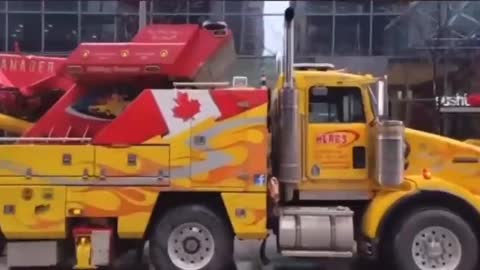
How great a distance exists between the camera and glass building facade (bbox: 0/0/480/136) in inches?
869

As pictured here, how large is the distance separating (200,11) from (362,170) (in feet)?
43.8

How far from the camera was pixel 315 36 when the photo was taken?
23062mm

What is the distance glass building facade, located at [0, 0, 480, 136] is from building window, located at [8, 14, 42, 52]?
29 mm

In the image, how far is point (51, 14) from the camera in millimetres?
22766

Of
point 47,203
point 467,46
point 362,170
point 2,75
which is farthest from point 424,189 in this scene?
point 467,46

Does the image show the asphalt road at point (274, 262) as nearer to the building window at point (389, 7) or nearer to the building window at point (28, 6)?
the building window at point (389, 7)

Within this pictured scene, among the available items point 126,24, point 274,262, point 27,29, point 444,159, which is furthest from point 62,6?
point 444,159

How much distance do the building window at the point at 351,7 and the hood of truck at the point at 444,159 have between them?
42.1ft

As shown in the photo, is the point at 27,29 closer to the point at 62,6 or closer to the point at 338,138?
the point at 62,6

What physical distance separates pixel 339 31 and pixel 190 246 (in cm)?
1426

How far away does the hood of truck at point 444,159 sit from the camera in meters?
10.3

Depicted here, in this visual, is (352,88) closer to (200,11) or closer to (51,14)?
(200,11)

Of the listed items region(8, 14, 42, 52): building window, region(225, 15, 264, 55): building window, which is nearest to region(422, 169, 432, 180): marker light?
region(225, 15, 264, 55): building window

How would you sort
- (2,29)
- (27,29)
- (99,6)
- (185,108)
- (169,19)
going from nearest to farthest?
(185,108), (169,19), (2,29), (27,29), (99,6)
